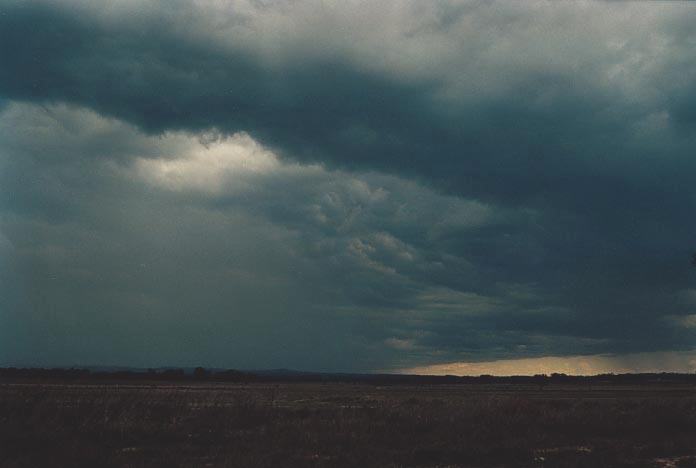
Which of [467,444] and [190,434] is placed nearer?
[467,444]

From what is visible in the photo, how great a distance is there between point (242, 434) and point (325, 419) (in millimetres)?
5532

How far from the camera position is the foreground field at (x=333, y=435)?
65.3 ft

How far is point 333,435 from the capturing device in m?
25.5

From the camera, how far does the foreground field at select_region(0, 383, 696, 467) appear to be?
19906 mm

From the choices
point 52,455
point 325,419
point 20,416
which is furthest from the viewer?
point 325,419

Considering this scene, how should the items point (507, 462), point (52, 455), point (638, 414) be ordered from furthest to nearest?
point (638, 414)
point (507, 462)
point (52, 455)

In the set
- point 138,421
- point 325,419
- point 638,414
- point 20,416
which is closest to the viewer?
point 20,416

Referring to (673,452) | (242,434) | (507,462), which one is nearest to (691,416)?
(673,452)

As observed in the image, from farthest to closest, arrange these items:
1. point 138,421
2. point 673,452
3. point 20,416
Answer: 1. point 138,421
2. point 20,416
3. point 673,452

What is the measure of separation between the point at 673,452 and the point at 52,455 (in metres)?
22.7

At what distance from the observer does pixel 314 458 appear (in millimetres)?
19906

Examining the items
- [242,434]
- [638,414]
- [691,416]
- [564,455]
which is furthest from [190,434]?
[691,416]

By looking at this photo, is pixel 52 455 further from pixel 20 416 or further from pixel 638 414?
pixel 638 414

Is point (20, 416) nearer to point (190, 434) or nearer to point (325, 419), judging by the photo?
point (190, 434)
